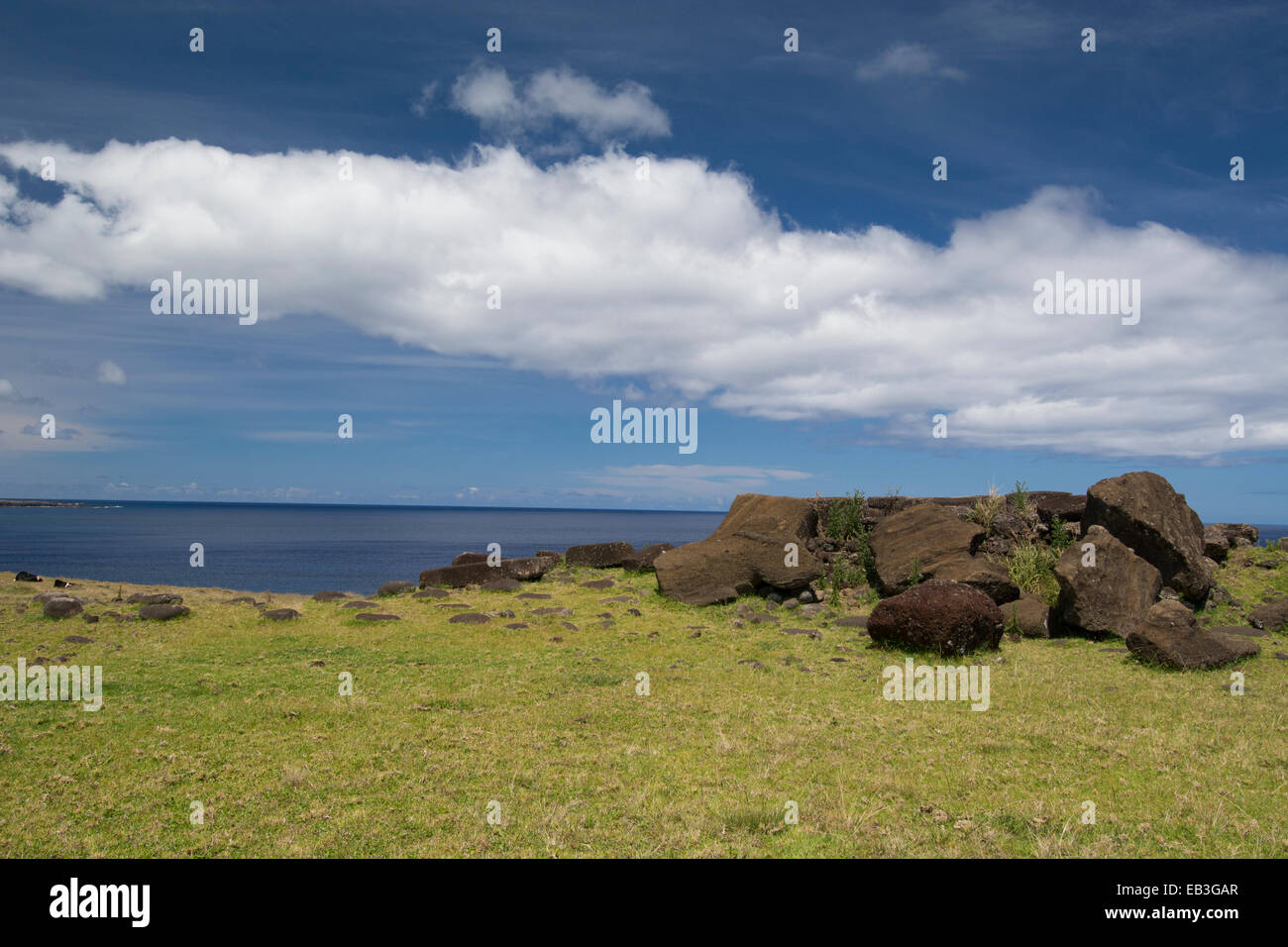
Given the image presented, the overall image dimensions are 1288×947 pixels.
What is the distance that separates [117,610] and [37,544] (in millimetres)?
108910

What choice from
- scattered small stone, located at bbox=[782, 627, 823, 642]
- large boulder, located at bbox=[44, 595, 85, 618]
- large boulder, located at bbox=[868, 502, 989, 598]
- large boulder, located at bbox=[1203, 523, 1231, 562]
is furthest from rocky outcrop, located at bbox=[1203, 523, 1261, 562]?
large boulder, located at bbox=[44, 595, 85, 618]

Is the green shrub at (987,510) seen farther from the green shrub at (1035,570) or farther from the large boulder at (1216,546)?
the large boulder at (1216,546)

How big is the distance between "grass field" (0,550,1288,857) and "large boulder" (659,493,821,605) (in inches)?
168

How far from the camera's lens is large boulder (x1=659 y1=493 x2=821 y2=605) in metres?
20.2

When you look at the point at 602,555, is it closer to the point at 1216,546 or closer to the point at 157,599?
the point at 157,599

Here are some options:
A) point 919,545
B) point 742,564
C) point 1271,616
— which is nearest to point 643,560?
point 742,564

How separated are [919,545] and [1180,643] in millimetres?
6713

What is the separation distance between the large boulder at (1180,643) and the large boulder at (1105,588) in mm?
2032

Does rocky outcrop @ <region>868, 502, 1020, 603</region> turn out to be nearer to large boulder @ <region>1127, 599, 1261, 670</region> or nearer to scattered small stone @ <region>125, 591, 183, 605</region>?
large boulder @ <region>1127, 599, 1261, 670</region>

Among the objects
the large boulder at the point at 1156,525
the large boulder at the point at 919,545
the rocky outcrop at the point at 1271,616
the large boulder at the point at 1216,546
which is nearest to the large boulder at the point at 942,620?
the large boulder at the point at 919,545

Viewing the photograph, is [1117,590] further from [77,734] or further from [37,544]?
[37,544]

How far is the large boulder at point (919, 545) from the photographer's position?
1891cm

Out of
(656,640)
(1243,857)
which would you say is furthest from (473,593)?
(1243,857)

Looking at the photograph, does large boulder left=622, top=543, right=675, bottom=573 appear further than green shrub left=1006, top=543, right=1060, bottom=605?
Yes
